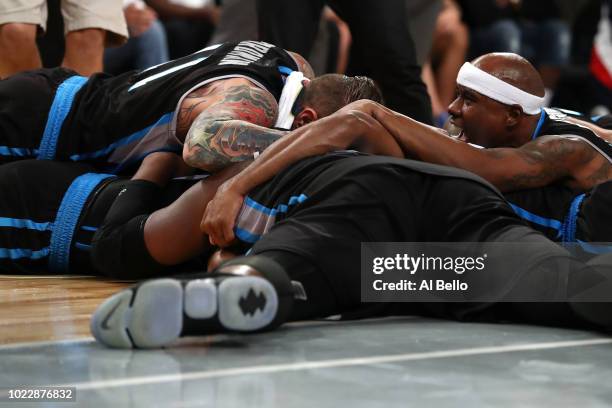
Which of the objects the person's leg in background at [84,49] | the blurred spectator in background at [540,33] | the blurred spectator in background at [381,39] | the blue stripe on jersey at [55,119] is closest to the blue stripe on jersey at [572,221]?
the blue stripe on jersey at [55,119]

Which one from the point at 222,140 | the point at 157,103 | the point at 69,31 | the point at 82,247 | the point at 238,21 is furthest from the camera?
the point at 238,21

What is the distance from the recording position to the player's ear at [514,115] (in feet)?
10.8

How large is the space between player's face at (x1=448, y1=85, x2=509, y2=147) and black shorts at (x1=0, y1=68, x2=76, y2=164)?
1.37 m

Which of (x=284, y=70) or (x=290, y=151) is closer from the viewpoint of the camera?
(x=290, y=151)

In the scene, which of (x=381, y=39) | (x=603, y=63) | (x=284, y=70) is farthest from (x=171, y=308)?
(x=603, y=63)

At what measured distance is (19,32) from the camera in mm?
4344

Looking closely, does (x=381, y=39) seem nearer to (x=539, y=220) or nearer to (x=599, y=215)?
(x=539, y=220)

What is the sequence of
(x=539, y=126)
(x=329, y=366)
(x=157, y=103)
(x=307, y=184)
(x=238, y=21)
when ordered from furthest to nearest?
(x=238, y=21), (x=157, y=103), (x=539, y=126), (x=307, y=184), (x=329, y=366)

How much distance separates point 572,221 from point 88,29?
2512 mm

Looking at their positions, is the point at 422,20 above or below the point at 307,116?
above

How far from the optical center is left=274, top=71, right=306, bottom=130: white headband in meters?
3.17

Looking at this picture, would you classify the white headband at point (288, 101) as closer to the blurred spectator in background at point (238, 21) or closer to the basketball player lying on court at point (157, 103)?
the basketball player lying on court at point (157, 103)

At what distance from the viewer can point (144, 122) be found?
347 cm

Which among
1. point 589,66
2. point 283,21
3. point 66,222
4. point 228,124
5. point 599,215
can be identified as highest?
point 283,21
